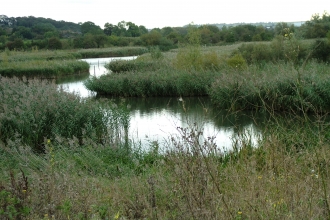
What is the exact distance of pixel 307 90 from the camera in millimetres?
12945

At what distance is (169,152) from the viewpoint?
5090 mm

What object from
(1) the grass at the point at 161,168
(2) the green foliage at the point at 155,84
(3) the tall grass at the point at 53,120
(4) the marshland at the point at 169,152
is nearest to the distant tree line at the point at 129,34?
(2) the green foliage at the point at 155,84

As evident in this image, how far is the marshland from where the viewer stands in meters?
3.29

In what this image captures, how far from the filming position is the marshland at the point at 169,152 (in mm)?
3295

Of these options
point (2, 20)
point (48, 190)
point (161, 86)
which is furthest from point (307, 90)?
point (2, 20)

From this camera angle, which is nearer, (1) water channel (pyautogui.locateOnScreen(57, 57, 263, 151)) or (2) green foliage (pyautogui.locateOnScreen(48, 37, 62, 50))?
(1) water channel (pyautogui.locateOnScreen(57, 57, 263, 151))

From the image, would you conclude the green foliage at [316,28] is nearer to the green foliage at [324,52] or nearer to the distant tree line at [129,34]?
the distant tree line at [129,34]

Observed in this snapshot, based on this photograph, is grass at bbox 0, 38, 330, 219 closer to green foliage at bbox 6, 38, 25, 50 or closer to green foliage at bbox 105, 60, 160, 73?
green foliage at bbox 105, 60, 160, 73

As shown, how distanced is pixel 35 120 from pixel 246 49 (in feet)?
64.7

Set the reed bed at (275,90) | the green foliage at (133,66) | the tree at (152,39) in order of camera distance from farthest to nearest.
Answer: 1. the tree at (152,39)
2. the green foliage at (133,66)
3. the reed bed at (275,90)

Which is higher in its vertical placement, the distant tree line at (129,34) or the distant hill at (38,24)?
the distant hill at (38,24)

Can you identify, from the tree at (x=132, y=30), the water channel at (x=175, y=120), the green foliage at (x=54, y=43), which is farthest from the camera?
the tree at (x=132, y=30)

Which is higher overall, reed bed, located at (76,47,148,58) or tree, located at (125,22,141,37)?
tree, located at (125,22,141,37)

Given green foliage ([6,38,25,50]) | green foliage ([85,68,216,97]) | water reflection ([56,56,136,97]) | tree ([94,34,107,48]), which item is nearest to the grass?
green foliage ([85,68,216,97])
